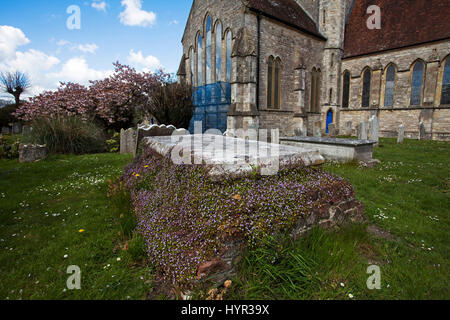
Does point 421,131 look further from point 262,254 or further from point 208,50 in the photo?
point 262,254

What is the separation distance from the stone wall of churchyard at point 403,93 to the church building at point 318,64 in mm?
58

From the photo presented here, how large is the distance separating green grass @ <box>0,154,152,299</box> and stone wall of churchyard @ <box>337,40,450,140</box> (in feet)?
68.1

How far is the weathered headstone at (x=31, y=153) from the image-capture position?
7969 millimetres

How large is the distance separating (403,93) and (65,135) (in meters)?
22.7

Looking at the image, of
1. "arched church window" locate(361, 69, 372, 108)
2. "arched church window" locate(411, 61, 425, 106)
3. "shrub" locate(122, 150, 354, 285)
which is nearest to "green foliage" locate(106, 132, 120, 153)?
"shrub" locate(122, 150, 354, 285)

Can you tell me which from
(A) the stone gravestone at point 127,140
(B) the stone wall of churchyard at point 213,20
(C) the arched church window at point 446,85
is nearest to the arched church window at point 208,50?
(B) the stone wall of churchyard at point 213,20

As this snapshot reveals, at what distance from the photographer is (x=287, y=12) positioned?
16.1 m

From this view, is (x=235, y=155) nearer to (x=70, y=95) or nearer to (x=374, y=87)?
(x=70, y=95)

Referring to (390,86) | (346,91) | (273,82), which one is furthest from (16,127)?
(390,86)

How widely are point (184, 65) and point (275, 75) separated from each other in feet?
27.4

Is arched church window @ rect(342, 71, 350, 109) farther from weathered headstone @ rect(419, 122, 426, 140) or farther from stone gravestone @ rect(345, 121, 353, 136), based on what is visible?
weathered headstone @ rect(419, 122, 426, 140)

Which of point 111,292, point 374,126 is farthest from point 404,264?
point 374,126

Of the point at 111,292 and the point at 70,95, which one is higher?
the point at 70,95

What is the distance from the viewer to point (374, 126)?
10.9 m
